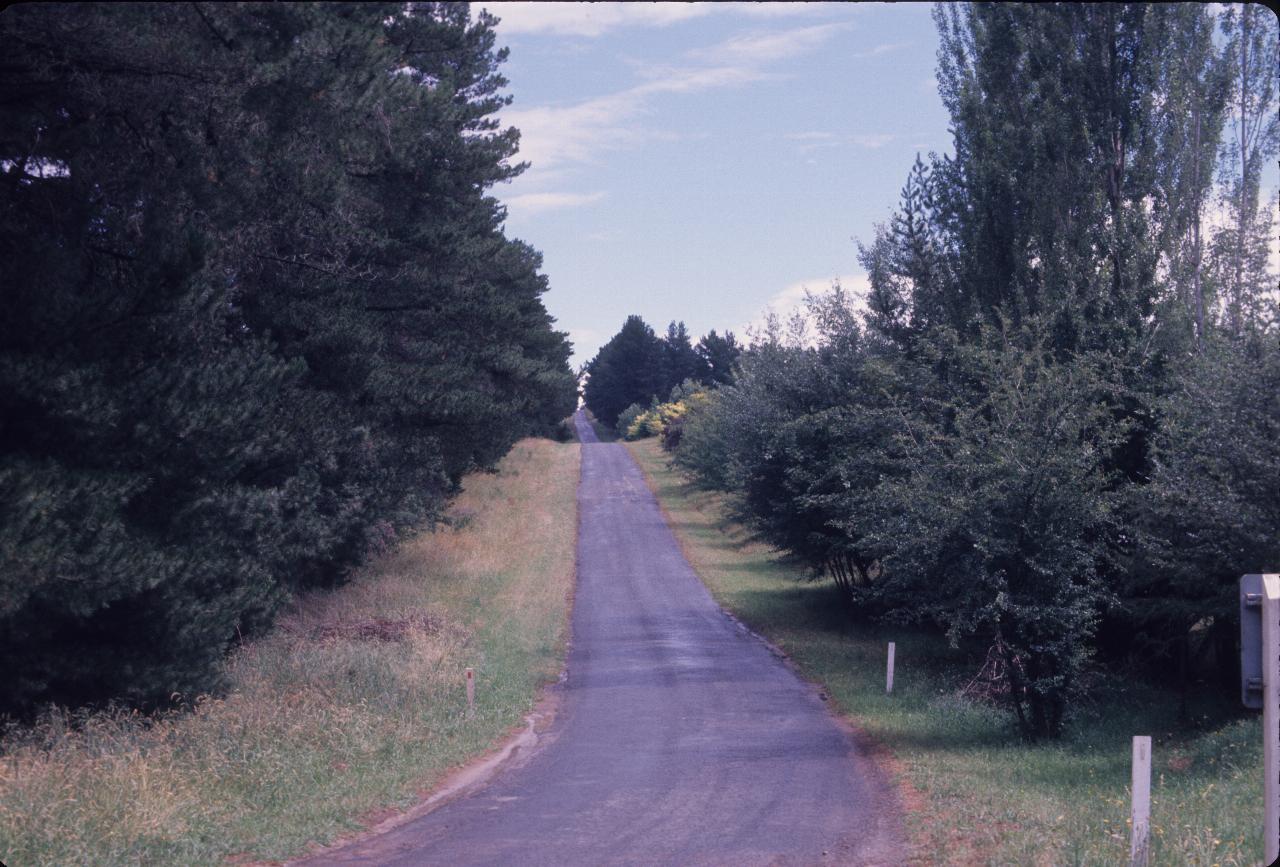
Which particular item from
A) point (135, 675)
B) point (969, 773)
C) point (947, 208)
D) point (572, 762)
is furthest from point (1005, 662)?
point (135, 675)

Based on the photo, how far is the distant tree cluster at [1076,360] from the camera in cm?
1516

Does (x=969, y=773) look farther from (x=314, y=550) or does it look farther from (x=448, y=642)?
(x=314, y=550)

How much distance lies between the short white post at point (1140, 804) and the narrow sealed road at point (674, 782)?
209 centimetres

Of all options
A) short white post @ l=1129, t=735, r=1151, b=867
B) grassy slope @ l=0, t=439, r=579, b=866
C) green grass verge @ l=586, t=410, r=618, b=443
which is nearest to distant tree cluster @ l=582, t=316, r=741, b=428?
green grass verge @ l=586, t=410, r=618, b=443

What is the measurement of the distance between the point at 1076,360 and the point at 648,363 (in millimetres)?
116013

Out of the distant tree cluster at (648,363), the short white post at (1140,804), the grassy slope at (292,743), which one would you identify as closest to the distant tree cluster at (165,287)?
the grassy slope at (292,743)

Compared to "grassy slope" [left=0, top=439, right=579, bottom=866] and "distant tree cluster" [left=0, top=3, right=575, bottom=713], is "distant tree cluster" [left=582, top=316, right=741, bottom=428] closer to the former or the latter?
"grassy slope" [left=0, top=439, right=579, bottom=866]

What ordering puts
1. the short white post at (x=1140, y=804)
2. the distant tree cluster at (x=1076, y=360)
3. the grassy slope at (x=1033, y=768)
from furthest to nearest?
the distant tree cluster at (x=1076, y=360)
the grassy slope at (x=1033, y=768)
the short white post at (x=1140, y=804)

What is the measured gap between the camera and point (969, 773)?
13445 mm

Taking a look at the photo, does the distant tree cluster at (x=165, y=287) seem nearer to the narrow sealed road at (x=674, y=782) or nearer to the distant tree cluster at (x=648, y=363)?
the narrow sealed road at (x=674, y=782)

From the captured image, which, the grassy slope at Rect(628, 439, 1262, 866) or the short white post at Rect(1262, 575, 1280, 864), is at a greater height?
the short white post at Rect(1262, 575, 1280, 864)

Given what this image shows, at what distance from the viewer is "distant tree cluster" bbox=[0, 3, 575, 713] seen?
35.0 ft

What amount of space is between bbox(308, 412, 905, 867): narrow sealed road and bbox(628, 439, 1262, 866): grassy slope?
0.65m

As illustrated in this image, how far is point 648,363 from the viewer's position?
13200 centimetres
